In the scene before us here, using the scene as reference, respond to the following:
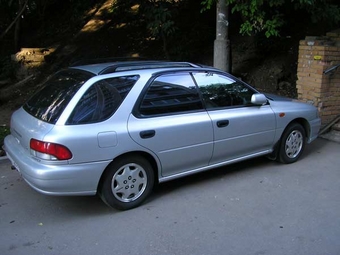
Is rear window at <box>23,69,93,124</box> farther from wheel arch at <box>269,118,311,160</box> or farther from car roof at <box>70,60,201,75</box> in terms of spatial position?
wheel arch at <box>269,118,311,160</box>

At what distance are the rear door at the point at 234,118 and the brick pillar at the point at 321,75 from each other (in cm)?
207

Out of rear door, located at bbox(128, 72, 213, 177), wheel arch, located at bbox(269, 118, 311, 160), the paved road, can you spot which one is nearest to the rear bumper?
the paved road

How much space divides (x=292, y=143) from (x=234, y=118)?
49.3 inches

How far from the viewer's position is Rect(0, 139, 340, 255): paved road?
3365 mm

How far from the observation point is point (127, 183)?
13.0 ft

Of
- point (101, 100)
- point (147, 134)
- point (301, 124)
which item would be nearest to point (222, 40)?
point (301, 124)

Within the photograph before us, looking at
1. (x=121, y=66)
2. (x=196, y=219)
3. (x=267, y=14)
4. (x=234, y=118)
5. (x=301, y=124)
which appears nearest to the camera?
(x=196, y=219)

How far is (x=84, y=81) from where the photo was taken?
12.9 feet

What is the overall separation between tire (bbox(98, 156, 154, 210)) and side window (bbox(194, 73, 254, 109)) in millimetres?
1150

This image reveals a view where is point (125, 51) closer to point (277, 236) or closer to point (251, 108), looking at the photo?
point (251, 108)

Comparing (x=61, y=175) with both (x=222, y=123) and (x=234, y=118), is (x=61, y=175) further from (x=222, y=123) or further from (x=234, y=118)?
(x=234, y=118)

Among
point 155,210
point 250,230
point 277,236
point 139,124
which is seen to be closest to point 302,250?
point 277,236

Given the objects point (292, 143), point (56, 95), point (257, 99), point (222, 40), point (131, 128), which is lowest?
point (292, 143)

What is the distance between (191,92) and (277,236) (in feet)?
6.13
